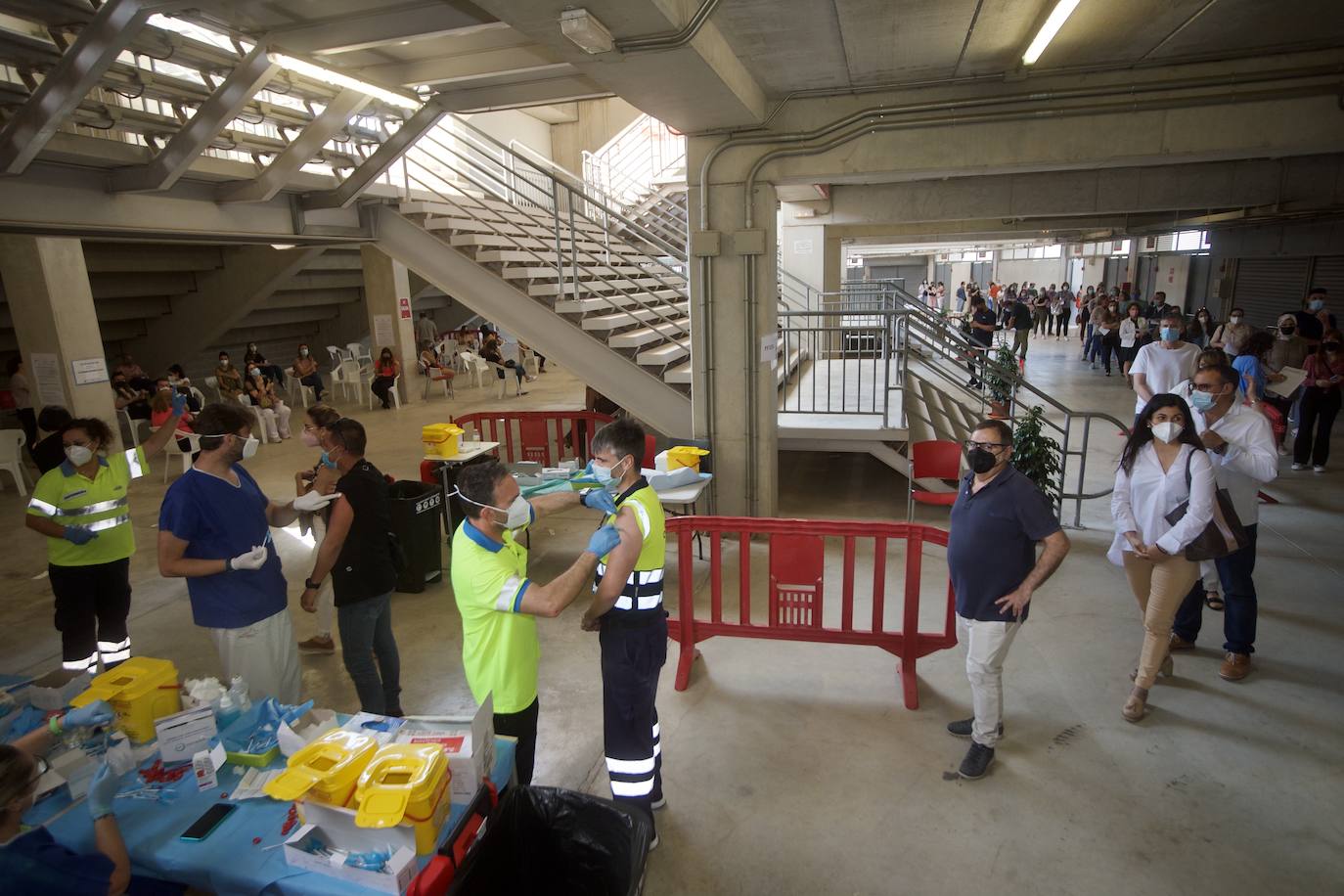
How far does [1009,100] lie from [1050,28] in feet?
4.60

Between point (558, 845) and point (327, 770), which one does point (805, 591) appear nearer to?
point (558, 845)

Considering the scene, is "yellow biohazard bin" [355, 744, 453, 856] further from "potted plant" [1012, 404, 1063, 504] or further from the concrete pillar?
"potted plant" [1012, 404, 1063, 504]

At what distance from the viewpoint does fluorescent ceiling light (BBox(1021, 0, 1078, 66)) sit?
4188 millimetres

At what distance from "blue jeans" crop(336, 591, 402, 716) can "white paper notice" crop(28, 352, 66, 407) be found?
7.71m

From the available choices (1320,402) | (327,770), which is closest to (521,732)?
(327,770)

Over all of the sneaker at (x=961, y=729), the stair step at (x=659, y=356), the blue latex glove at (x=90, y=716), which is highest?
the stair step at (x=659, y=356)

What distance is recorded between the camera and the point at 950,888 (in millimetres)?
3090

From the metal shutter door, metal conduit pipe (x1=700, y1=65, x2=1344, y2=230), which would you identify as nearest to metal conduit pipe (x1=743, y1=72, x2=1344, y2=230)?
metal conduit pipe (x1=700, y1=65, x2=1344, y2=230)

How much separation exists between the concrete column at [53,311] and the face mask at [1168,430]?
1086cm

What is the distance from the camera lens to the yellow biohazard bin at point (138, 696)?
2.73 metres

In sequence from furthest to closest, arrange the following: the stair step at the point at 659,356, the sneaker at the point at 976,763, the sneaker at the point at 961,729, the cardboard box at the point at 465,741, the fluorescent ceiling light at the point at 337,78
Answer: the stair step at the point at 659,356 → the fluorescent ceiling light at the point at 337,78 → the sneaker at the point at 961,729 → the sneaker at the point at 976,763 → the cardboard box at the point at 465,741

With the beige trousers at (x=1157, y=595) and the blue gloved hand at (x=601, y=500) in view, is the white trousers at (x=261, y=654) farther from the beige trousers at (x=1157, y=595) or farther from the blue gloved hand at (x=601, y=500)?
the beige trousers at (x=1157, y=595)

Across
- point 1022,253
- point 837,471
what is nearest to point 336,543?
point 837,471

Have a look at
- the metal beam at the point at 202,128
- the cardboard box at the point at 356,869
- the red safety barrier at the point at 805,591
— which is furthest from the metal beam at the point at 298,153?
the cardboard box at the point at 356,869
